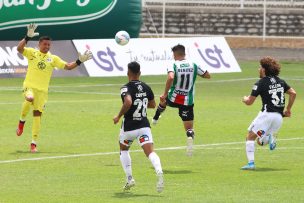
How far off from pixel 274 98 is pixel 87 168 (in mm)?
3310

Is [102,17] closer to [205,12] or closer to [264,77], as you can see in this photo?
[205,12]

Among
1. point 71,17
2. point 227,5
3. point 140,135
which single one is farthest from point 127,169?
point 227,5

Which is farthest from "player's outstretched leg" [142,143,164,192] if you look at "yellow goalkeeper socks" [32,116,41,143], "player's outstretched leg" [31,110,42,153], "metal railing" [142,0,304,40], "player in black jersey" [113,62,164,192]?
"metal railing" [142,0,304,40]

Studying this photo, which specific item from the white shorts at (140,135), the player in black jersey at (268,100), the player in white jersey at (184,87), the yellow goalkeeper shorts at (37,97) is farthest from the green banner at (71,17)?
the white shorts at (140,135)

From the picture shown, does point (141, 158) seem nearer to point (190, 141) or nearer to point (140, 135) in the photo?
point (190, 141)

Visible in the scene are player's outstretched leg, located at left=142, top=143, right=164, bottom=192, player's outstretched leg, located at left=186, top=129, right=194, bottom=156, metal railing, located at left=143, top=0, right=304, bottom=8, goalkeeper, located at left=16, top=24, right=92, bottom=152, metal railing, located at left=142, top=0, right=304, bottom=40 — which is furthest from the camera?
metal railing, located at left=143, top=0, right=304, bottom=8

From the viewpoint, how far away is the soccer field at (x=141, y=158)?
50.5 feet

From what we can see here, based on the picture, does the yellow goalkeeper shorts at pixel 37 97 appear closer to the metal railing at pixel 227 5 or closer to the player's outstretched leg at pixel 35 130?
the player's outstretched leg at pixel 35 130

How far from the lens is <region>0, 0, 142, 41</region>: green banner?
39.2m

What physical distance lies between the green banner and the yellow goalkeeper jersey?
17.7 m

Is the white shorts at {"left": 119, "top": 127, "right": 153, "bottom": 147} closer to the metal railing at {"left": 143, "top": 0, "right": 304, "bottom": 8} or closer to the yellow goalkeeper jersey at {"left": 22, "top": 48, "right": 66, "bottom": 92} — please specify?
the yellow goalkeeper jersey at {"left": 22, "top": 48, "right": 66, "bottom": 92}

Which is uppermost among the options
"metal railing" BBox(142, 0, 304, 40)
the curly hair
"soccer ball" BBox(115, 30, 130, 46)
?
"metal railing" BBox(142, 0, 304, 40)

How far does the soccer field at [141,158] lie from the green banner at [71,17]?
6673mm

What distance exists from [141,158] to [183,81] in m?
1.60
